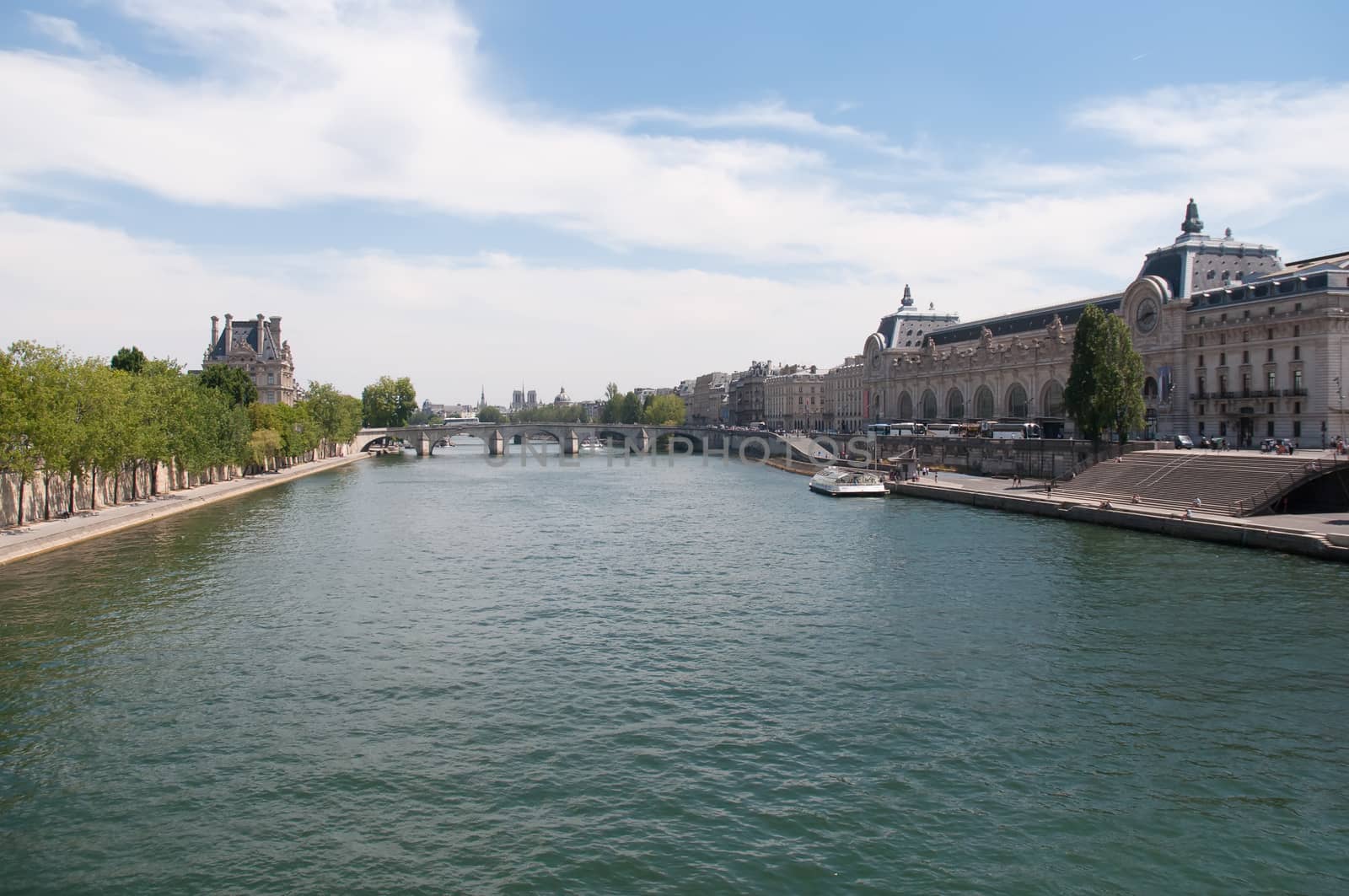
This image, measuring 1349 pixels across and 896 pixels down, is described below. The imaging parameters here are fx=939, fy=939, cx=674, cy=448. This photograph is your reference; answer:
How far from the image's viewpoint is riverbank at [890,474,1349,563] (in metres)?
36.8

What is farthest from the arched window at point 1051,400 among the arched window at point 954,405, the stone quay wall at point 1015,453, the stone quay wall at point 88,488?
the stone quay wall at point 88,488

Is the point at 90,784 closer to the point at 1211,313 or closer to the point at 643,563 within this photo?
the point at 643,563

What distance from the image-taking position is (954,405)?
115 meters

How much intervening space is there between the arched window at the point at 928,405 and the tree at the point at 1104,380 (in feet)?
176

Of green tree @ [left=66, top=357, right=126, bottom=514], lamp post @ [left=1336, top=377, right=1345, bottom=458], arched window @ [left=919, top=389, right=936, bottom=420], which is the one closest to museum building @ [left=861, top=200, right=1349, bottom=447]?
lamp post @ [left=1336, top=377, right=1345, bottom=458]

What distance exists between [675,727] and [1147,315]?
74.3 metres

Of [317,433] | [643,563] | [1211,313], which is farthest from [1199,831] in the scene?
[317,433]

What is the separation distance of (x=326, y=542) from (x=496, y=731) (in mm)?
28572

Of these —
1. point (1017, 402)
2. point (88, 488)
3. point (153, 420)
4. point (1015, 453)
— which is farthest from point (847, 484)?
point (88, 488)

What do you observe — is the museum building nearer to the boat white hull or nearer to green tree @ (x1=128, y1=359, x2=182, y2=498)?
the boat white hull

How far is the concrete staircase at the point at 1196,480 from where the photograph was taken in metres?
44.9

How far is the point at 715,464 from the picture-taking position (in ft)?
398

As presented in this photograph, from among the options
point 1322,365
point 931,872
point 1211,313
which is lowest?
point 931,872

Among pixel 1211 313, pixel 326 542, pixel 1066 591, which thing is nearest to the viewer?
pixel 1066 591
